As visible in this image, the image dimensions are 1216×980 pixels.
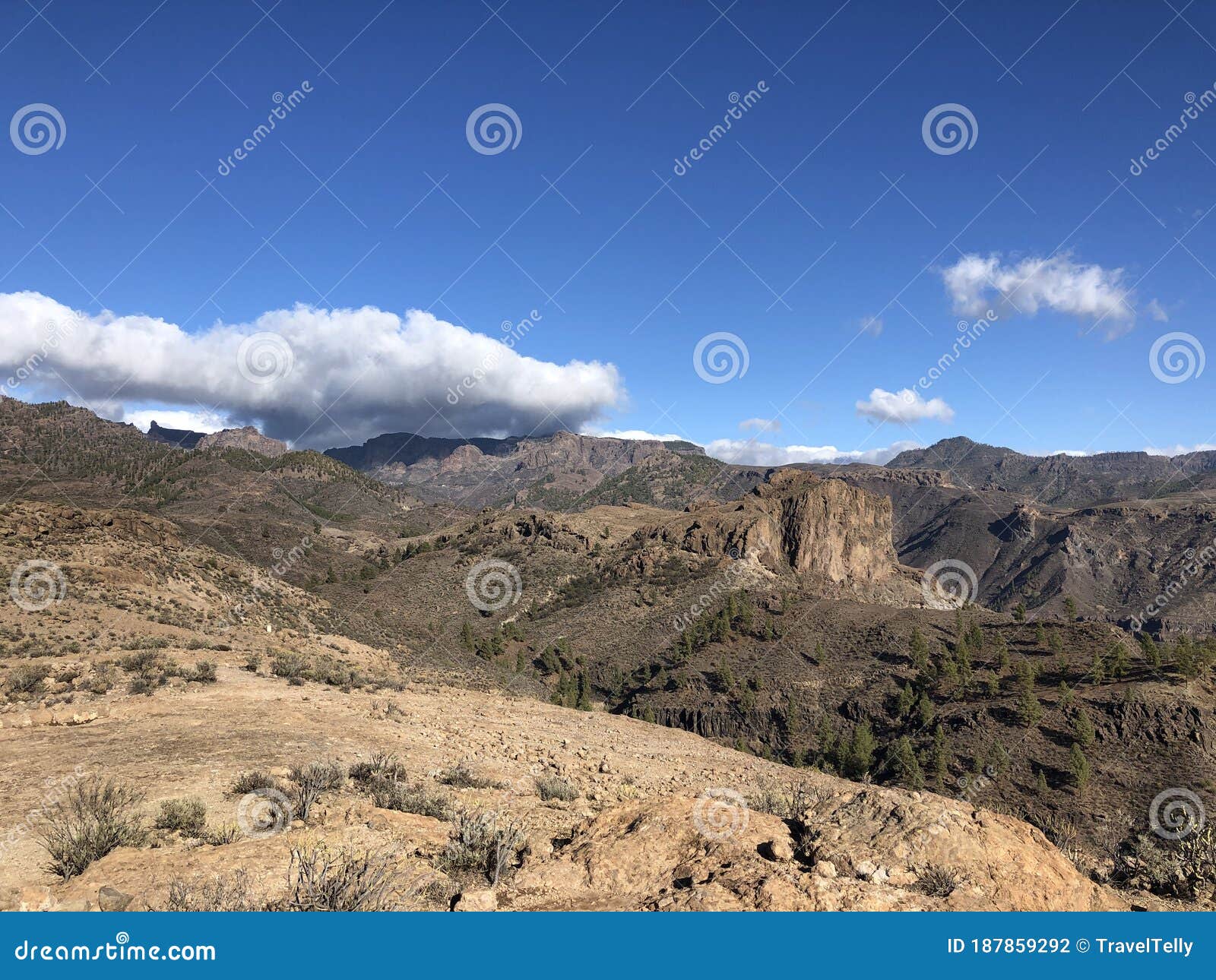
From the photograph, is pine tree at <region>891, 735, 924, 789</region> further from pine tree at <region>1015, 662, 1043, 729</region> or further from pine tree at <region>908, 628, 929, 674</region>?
pine tree at <region>908, 628, 929, 674</region>

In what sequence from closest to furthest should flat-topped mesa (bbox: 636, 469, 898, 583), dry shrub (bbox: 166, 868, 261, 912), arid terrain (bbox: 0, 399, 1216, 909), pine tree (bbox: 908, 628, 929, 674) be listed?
1. dry shrub (bbox: 166, 868, 261, 912)
2. arid terrain (bbox: 0, 399, 1216, 909)
3. pine tree (bbox: 908, 628, 929, 674)
4. flat-topped mesa (bbox: 636, 469, 898, 583)

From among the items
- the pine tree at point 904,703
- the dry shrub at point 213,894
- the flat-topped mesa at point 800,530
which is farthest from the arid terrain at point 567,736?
the flat-topped mesa at point 800,530

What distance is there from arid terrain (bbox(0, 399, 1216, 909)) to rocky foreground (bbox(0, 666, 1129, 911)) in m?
0.04

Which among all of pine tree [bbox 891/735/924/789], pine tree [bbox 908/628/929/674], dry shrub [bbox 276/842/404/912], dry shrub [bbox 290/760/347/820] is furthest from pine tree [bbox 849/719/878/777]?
dry shrub [bbox 276/842/404/912]

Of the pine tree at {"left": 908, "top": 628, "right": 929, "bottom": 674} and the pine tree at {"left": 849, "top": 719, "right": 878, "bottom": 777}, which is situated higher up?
the pine tree at {"left": 908, "top": 628, "right": 929, "bottom": 674}

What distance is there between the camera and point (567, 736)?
1650 cm

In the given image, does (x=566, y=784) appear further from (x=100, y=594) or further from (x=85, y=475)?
(x=85, y=475)

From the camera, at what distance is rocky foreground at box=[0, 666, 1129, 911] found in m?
5.71

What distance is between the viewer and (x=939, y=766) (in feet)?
122

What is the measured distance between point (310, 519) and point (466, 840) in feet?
450

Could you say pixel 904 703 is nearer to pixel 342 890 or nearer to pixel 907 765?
pixel 907 765

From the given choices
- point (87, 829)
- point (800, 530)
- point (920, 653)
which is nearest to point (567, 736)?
point (87, 829)

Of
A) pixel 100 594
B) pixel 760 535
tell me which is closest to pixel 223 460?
pixel 760 535

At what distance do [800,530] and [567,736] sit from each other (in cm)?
8483
